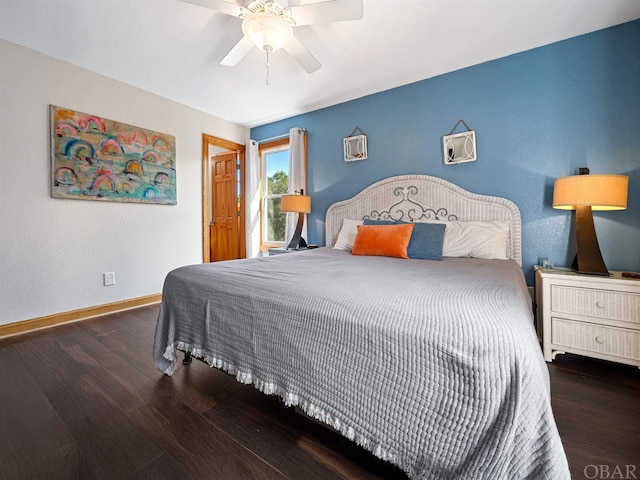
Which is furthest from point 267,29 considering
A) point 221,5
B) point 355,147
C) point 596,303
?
point 596,303

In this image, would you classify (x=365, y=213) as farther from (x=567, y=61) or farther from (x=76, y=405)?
(x=76, y=405)

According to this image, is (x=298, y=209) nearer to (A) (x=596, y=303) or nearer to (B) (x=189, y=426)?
(B) (x=189, y=426)

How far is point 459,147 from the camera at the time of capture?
283cm

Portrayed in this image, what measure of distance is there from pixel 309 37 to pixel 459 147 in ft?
5.83

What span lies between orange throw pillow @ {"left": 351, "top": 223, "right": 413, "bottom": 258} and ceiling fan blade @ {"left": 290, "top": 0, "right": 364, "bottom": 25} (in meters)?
1.58

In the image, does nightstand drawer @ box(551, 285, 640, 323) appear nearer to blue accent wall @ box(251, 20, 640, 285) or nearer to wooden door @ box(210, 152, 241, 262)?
blue accent wall @ box(251, 20, 640, 285)

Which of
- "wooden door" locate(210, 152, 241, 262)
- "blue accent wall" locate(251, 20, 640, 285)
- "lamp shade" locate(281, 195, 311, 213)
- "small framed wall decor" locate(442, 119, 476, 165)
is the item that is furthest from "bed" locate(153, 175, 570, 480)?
"wooden door" locate(210, 152, 241, 262)

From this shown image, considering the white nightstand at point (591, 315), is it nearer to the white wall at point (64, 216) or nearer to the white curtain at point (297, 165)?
the white curtain at point (297, 165)

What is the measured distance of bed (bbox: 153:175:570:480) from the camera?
739 millimetres

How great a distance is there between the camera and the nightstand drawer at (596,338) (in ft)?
5.78

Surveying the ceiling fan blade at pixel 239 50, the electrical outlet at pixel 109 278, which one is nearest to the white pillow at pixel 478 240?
the ceiling fan blade at pixel 239 50

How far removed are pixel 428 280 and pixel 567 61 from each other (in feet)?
8.18

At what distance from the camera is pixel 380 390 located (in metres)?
0.95

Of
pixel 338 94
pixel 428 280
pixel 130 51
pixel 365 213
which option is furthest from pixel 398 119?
pixel 130 51
